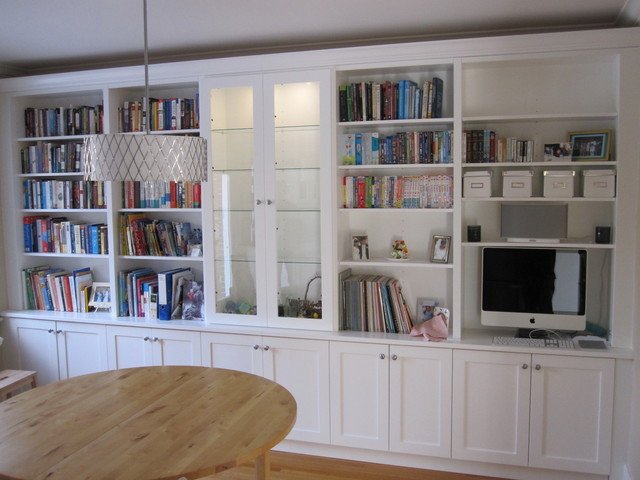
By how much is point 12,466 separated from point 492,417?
2.44 metres

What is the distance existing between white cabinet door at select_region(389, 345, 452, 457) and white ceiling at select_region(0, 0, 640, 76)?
1.94m

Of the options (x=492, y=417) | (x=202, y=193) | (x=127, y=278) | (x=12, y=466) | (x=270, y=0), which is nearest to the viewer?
(x=12, y=466)

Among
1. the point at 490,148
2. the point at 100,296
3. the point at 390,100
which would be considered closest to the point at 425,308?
the point at 490,148

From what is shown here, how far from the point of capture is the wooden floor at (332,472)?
314 cm

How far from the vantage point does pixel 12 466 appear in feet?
5.57

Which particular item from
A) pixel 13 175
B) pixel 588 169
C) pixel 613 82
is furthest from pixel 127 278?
pixel 613 82

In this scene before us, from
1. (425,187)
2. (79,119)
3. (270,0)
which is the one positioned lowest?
(425,187)

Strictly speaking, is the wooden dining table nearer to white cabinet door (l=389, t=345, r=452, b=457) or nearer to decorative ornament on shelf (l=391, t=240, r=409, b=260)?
white cabinet door (l=389, t=345, r=452, b=457)

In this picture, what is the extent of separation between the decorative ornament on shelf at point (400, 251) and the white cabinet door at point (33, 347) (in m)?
2.54

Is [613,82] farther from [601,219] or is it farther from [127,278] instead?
[127,278]

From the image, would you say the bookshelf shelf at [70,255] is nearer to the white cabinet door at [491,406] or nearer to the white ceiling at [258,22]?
the white ceiling at [258,22]

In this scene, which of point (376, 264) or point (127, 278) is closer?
point (376, 264)

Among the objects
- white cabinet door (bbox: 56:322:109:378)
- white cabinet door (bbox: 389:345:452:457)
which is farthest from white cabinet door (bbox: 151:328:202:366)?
white cabinet door (bbox: 389:345:452:457)

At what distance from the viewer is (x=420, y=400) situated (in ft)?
10.4
